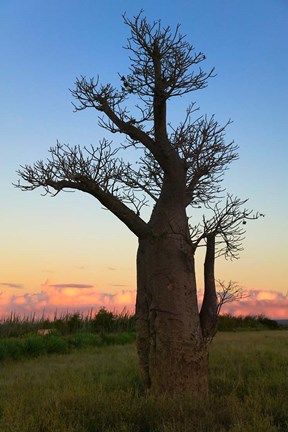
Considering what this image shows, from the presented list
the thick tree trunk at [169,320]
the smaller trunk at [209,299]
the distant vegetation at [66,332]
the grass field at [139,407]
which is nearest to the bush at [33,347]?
the distant vegetation at [66,332]

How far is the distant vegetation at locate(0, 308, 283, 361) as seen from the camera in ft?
A: 59.4

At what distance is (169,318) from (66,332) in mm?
17420

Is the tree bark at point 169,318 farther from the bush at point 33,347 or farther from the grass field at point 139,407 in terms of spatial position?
the bush at point 33,347

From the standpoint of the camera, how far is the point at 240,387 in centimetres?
940

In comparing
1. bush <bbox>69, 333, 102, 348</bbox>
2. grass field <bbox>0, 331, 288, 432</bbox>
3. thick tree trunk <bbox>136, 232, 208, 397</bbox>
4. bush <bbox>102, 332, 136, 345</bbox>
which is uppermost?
bush <bbox>102, 332, 136, 345</bbox>

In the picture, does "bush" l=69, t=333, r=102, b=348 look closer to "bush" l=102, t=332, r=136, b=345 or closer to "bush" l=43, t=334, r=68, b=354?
"bush" l=102, t=332, r=136, b=345

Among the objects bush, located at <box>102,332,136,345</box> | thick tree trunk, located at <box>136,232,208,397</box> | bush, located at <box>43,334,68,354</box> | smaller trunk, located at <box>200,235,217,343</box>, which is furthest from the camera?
bush, located at <box>102,332,136,345</box>

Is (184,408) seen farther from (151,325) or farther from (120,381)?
(120,381)

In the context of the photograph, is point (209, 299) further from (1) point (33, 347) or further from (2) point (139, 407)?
(1) point (33, 347)

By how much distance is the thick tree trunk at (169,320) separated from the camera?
8.30m

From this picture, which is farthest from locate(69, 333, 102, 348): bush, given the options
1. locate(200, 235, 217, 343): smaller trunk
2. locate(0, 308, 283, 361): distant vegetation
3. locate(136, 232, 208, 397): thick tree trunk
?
locate(136, 232, 208, 397): thick tree trunk

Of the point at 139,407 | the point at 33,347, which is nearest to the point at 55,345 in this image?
A: the point at 33,347

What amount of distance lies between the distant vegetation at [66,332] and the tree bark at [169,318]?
9.56m

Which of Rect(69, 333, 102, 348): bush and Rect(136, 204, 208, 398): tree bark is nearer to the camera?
Rect(136, 204, 208, 398): tree bark
